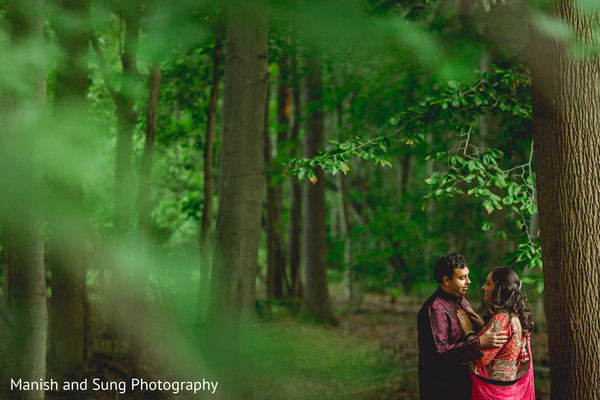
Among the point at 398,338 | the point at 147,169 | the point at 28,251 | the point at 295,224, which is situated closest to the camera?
the point at 28,251

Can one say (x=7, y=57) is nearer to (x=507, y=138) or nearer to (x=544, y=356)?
(x=507, y=138)

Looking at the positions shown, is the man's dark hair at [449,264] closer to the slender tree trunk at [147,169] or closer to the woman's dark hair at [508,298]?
the woman's dark hair at [508,298]

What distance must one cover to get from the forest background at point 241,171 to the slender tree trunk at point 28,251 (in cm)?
2

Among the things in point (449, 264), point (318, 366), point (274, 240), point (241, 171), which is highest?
point (241, 171)

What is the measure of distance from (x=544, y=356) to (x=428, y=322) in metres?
9.44

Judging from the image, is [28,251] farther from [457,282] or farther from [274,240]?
[274,240]

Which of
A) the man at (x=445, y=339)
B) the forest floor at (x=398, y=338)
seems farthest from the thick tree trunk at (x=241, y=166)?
the forest floor at (x=398, y=338)

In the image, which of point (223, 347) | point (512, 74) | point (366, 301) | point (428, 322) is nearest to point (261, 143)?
point (223, 347)

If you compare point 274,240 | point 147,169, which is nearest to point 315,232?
point 274,240

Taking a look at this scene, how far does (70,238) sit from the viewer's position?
288 inches

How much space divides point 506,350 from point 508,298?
1.32 feet

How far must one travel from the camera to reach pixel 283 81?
508 inches

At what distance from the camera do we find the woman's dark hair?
4.04 metres

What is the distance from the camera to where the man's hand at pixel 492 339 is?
156 inches
